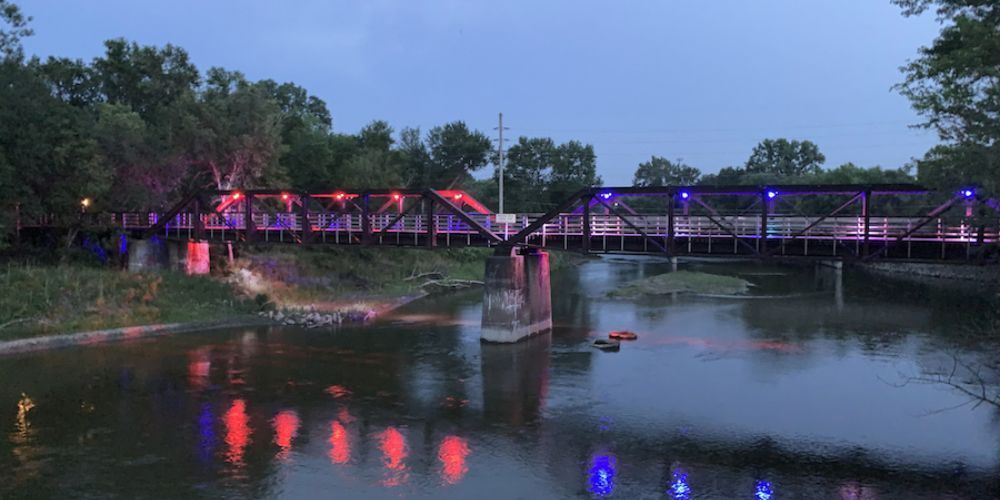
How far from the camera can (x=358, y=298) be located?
203 ft

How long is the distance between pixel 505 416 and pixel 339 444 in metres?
6.73

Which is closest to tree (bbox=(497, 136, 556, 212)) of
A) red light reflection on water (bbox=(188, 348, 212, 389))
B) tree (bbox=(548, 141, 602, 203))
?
tree (bbox=(548, 141, 602, 203))

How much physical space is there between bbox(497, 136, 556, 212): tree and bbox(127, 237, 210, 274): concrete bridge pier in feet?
260

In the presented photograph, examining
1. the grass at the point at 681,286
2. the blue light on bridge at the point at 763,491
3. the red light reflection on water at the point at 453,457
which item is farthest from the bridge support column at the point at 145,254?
the blue light on bridge at the point at 763,491

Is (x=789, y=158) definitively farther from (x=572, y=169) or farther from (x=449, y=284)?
(x=449, y=284)

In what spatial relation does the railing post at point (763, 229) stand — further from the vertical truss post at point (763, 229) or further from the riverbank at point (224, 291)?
the riverbank at point (224, 291)

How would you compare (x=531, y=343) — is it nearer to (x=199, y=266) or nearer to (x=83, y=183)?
(x=199, y=266)

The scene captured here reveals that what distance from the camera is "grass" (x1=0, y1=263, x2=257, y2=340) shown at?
4250 cm

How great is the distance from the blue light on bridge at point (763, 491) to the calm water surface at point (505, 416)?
0.21 ft

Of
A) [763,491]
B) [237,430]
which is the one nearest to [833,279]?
[763,491]

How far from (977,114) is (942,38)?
45.5 feet

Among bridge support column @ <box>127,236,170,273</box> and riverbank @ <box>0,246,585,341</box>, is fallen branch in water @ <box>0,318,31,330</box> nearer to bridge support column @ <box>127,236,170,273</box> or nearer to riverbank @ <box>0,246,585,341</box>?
riverbank @ <box>0,246,585,341</box>

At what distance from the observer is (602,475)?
22156 mm

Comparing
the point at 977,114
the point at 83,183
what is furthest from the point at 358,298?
the point at 977,114
